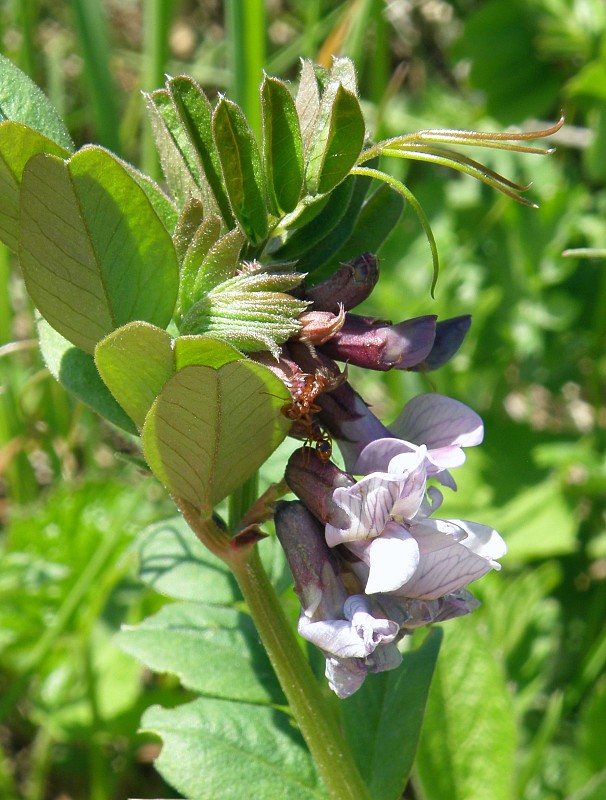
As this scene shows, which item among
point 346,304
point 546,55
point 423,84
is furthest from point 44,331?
point 423,84

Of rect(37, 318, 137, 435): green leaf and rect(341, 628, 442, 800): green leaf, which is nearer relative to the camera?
rect(37, 318, 137, 435): green leaf

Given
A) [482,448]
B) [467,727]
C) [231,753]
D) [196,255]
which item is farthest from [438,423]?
[482,448]

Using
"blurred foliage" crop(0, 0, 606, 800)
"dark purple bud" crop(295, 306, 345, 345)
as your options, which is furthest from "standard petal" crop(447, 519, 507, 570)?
"blurred foliage" crop(0, 0, 606, 800)

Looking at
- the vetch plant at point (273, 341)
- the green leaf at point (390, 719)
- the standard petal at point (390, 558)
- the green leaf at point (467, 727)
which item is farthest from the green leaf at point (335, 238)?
the green leaf at point (467, 727)

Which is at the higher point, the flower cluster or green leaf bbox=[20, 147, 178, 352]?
green leaf bbox=[20, 147, 178, 352]

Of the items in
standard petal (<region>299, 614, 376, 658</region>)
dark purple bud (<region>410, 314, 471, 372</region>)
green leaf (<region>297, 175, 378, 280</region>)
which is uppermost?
green leaf (<region>297, 175, 378, 280</region>)

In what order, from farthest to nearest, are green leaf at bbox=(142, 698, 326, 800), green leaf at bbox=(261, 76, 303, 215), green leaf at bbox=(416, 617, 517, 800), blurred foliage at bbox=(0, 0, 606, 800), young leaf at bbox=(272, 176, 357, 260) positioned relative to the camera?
1. blurred foliage at bbox=(0, 0, 606, 800)
2. green leaf at bbox=(416, 617, 517, 800)
3. green leaf at bbox=(142, 698, 326, 800)
4. young leaf at bbox=(272, 176, 357, 260)
5. green leaf at bbox=(261, 76, 303, 215)

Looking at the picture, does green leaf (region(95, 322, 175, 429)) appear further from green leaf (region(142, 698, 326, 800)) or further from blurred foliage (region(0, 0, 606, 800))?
blurred foliage (region(0, 0, 606, 800))
